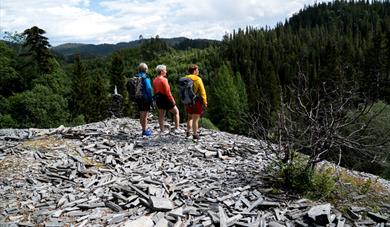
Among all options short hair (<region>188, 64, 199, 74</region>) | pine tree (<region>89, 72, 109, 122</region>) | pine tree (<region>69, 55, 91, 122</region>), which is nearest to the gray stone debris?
short hair (<region>188, 64, 199, 74</region>)

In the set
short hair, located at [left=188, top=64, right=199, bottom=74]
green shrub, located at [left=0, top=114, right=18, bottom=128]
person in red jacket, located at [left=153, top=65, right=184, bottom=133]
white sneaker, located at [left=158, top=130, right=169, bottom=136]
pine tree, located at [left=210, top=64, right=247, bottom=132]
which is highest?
short hair, located at [left=188, top=64, right=199, bottom=74]

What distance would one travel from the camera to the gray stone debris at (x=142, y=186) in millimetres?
6191

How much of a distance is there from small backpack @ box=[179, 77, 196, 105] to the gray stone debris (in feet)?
4.59

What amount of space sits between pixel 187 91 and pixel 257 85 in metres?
70.8

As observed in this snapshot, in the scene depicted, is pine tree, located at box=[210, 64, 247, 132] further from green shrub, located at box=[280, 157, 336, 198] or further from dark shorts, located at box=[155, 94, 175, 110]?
green shrub, located at box=[280, 157, 336, 198]

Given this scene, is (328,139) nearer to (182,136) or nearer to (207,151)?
(207,151)

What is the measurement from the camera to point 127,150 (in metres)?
10.1

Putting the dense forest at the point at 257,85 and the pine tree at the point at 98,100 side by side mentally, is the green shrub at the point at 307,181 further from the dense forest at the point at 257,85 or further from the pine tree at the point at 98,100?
the pine tree at the point at 98,100

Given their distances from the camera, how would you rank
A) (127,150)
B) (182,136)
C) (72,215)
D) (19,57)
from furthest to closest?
(19,57) < (182,136) < (127,150) < (72,215)

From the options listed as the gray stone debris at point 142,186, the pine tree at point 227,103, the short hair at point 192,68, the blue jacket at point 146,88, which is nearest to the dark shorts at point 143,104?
the blue jacket at point 146,88

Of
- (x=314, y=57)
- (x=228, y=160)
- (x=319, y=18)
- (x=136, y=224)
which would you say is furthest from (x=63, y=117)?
(x=319, y=18)

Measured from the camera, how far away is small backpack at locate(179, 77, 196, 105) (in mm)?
10430

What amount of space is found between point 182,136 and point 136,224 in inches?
232

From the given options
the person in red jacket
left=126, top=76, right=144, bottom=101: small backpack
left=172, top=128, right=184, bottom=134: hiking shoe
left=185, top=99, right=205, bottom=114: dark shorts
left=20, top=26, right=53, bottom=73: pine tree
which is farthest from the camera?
left=20, top=26, right=53, bottom=73: pine tree
